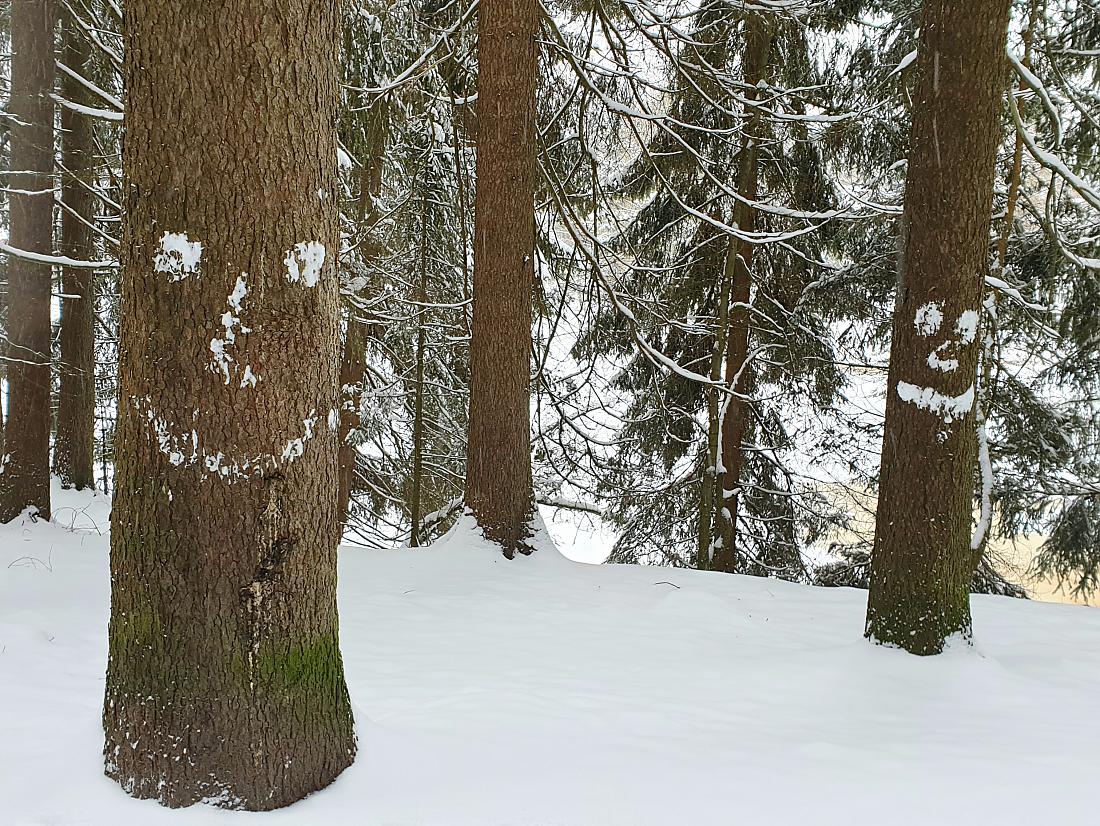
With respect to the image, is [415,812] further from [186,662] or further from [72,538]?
[72,538]

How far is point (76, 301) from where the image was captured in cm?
863

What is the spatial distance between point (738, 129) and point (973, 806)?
684cm

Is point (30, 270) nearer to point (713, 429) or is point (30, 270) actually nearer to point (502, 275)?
point (502, 275)

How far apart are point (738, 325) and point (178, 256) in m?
7.57

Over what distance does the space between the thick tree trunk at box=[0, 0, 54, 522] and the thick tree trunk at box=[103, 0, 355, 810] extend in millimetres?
5944

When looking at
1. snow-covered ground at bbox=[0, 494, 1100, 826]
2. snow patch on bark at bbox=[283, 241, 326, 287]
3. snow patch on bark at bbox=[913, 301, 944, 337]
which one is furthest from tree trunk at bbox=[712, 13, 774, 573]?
snow patch on bark at bbox=[283, 241, 326, 287]

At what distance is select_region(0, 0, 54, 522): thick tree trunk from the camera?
7.07 m

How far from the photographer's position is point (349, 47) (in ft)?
24.1

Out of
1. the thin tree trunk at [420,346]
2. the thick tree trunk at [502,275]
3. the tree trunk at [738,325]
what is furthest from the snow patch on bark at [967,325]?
the thin tree trunk at [420,346]

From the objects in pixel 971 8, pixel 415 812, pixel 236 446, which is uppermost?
pixel 971 8

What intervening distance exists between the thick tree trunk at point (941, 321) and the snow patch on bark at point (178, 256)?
3456mm

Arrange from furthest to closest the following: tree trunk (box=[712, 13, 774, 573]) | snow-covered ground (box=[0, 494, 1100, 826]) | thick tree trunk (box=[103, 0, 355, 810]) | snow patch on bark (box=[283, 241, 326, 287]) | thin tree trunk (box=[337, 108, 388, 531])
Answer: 1. tree trunk (box=[712, 13, 774, 573])
2. thin tree trunk (box=[337, 108, 388, 531])
3. snow-covered ground (box=[0, 494, 1100, 826])
4. snow patch on bark (box=[283, 241, 326, 287])
5. thick tree trunk (box=[103, 0, 355, 810])

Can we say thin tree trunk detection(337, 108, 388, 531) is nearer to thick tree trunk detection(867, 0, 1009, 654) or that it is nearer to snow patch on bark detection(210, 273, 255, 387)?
thick tree trunk detection(867, 0, 1009, 654)

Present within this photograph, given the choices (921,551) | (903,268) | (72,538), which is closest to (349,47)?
(72,538)
